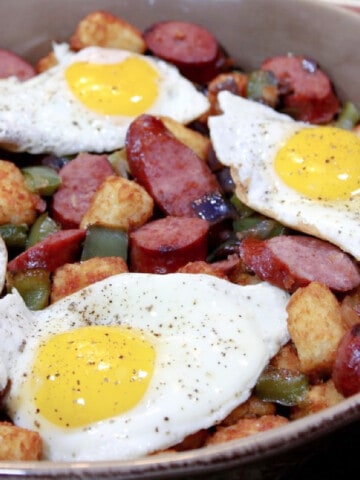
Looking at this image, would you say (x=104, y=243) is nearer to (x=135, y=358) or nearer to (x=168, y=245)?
(x=168, y=245)

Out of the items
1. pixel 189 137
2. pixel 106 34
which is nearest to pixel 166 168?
pixel 189 137

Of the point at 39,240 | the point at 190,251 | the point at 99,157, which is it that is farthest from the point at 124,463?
the point at 99,157

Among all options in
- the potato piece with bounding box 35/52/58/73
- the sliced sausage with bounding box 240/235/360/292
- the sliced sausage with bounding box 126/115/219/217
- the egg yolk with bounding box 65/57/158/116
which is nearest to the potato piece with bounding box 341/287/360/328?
the sliced sausage with bounding box 240/235/360/292

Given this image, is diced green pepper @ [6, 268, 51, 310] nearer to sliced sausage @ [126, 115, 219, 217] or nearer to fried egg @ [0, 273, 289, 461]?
fried egg @ [0, 273, 289, 461]

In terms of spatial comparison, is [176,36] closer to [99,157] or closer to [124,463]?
[99,157]

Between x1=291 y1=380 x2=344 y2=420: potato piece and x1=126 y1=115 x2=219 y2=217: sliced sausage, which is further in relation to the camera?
x1=126 y1=115 x2=219 y2=217: sliced sausage

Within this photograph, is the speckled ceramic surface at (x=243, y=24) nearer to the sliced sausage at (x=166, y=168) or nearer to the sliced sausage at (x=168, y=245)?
the sliced sausage at (x=166, y=168)

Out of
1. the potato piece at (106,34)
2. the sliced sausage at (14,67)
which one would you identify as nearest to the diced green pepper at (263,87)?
the potato piece at (106,34)
